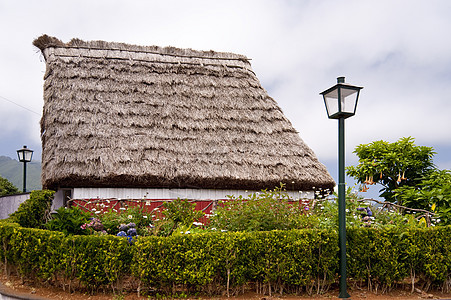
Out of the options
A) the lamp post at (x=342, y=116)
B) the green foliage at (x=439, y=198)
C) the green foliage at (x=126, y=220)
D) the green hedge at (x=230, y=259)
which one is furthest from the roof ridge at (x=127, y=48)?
the lamp post at (x=342, y=116)

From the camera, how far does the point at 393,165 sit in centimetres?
1347

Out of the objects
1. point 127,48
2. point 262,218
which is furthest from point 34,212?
point 127,48

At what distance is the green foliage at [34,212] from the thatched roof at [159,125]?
1201 millimetres

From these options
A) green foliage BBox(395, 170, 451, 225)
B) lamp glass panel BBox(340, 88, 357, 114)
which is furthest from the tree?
lamp glass panel BBox(340, 88, 357, 114)

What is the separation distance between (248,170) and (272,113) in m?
3.24

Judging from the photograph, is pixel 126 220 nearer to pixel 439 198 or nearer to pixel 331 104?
pixel 331 104

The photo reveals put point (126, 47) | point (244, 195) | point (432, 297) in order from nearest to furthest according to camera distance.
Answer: point (432, 297) < point (244, 195) < point (126, 47)

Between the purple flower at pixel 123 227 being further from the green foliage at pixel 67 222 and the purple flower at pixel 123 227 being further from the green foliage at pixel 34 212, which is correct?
the green foliage at pixel 34 212

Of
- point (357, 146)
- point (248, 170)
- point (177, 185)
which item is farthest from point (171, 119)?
point (357, 146)

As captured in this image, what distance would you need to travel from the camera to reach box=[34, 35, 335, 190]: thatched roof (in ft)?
36.2

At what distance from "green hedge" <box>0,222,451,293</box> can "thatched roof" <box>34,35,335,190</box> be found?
14.8ft

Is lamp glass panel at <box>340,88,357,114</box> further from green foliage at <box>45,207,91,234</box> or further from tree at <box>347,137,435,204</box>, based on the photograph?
tree at <box>347,137,435,204</box>

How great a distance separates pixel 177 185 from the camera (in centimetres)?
1140

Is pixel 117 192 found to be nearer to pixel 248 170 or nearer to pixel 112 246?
pixel 248 170
